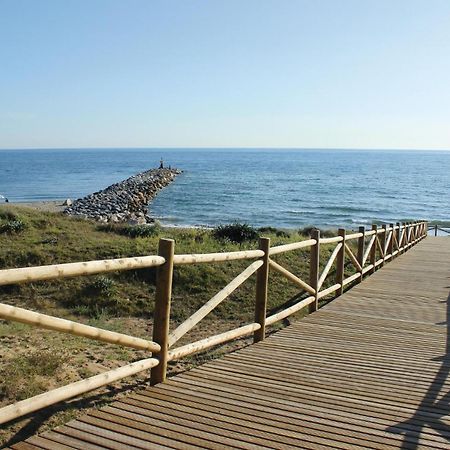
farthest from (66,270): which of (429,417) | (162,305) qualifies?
(429,417)

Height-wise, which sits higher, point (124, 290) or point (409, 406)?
point (409, 406)

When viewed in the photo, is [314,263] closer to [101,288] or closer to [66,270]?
[101,288]

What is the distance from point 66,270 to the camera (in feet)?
12.6

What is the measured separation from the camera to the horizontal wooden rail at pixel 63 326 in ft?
11.1

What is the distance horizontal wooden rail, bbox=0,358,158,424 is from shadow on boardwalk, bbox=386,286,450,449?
6.74 feet

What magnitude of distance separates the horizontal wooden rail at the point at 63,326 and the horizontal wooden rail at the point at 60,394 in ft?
0.60

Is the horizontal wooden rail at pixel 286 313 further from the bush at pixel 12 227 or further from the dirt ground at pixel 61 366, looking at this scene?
the bush at pixel 12 227

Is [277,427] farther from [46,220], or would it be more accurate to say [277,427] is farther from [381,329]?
[46,220]

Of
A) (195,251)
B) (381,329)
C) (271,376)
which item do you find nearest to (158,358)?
(271,376)

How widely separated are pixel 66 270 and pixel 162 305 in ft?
4.16

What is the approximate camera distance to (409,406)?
4.52m

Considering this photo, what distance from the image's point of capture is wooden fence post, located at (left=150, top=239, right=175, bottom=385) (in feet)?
16.0

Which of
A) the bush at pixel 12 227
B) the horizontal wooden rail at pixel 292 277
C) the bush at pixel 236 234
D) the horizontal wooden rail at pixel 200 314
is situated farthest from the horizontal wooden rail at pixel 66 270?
the bush at pixel 236 234

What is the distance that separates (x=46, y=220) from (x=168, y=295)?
1281cm
